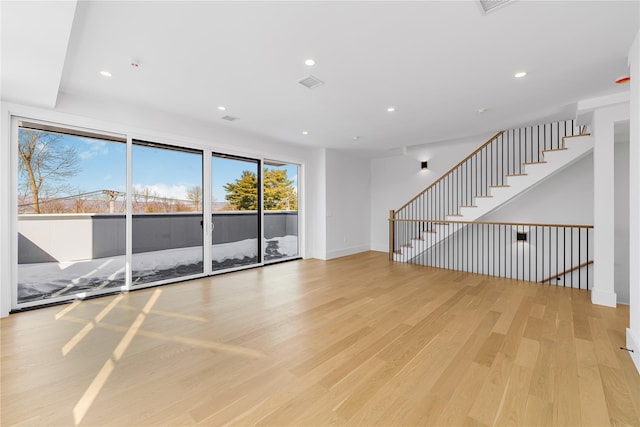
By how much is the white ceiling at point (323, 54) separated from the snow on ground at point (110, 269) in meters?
2.32

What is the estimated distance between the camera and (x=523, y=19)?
224cm

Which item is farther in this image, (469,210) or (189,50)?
(469,210)

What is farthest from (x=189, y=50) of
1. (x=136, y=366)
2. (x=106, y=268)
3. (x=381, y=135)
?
(x=381, y=135)

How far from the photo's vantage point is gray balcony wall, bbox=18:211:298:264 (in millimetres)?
3682

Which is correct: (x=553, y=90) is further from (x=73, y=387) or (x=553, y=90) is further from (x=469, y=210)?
(x=73, y=387)

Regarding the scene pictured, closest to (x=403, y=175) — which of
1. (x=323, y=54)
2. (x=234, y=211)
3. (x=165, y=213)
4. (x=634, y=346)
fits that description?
(x=234, y=211)

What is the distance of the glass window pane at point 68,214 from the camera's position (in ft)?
11.9

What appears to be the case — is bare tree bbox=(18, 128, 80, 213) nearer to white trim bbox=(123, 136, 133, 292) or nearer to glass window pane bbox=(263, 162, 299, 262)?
white trim bbox=(123, 136, 133, 292)

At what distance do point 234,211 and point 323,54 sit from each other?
3.84 meters

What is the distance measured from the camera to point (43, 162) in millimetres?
3740

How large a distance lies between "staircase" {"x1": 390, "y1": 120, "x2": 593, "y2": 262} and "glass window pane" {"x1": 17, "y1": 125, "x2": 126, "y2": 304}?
593 cm

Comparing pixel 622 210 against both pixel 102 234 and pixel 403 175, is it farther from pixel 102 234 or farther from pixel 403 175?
pixel 102 234

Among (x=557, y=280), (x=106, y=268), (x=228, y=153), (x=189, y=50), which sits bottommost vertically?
(x=557, y=280)

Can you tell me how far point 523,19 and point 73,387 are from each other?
462cm
